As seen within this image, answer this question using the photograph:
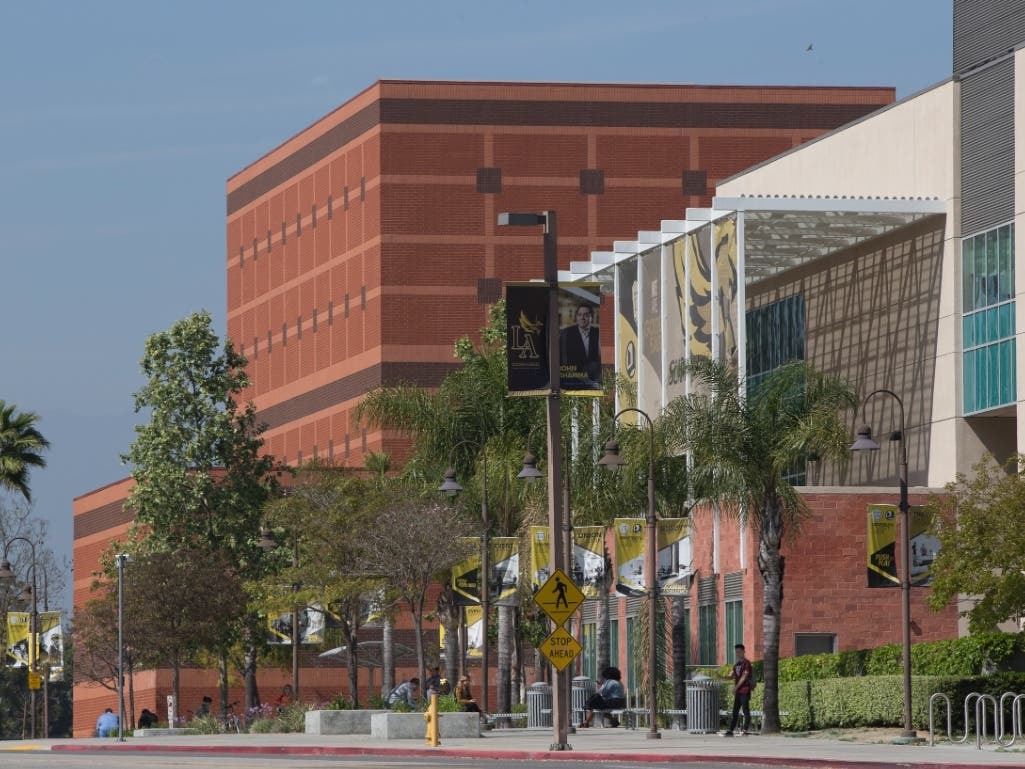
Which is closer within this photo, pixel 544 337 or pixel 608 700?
pixel 544 337

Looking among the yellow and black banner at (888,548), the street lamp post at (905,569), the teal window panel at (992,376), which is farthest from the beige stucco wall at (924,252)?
the street lamp post at (905,569)

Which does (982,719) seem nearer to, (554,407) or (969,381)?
(554,407)

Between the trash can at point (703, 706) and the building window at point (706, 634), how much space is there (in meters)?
14.6

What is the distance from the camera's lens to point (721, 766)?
3184cm

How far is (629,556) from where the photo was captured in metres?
47.1

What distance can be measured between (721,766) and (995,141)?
33.1 meters

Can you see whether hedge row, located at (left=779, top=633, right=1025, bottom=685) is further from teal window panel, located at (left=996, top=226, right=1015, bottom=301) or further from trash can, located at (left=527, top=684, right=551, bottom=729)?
teal window panel, located at (left=996, top=226, right=1015, bottom=301)

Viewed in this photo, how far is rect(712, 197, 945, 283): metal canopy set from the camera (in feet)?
202

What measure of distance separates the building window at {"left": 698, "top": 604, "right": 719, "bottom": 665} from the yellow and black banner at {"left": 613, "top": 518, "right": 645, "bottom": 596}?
13.3 m

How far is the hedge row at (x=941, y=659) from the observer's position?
47438 mm

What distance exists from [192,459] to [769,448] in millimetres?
29570

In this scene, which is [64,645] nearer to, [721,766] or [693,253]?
[693,253]

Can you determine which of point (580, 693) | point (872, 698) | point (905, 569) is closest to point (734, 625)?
point (580, 693)

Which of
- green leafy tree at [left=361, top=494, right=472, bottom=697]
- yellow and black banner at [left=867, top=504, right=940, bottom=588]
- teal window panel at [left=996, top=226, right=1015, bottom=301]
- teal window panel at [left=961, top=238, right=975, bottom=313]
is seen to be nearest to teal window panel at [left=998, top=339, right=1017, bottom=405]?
Answer: teal window panel at [left=996, top=226, right=1015, bottom=301]
